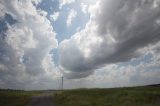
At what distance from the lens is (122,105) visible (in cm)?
3791

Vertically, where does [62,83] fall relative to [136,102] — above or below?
above

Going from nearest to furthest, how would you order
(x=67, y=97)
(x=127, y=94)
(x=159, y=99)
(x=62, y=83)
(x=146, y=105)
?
(x=146, y=105)
(x=159, y=99)
(x=127, y=94)
(x=67, y=97)
(x=62, y=83)

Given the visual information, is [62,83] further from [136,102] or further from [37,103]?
[136,102]

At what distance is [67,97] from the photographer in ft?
159

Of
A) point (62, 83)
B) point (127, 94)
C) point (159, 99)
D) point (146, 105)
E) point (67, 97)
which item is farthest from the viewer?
point (62, 83)

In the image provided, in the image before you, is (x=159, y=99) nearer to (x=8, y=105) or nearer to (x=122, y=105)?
(x=122, y=105)

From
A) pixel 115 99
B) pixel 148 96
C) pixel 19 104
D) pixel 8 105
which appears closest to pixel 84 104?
pixel 115 99

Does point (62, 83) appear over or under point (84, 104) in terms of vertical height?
over

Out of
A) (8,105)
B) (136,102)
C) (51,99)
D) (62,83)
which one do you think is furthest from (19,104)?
(62,83)

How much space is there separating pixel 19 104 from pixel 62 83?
62.6 m

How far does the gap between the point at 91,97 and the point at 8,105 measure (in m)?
20.2

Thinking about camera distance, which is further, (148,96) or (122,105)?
(148,96)

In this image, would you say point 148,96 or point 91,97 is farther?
point 91,97

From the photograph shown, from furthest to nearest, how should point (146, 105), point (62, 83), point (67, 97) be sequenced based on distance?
point (62, 83) → point (67, 97) → point (146, 105)
